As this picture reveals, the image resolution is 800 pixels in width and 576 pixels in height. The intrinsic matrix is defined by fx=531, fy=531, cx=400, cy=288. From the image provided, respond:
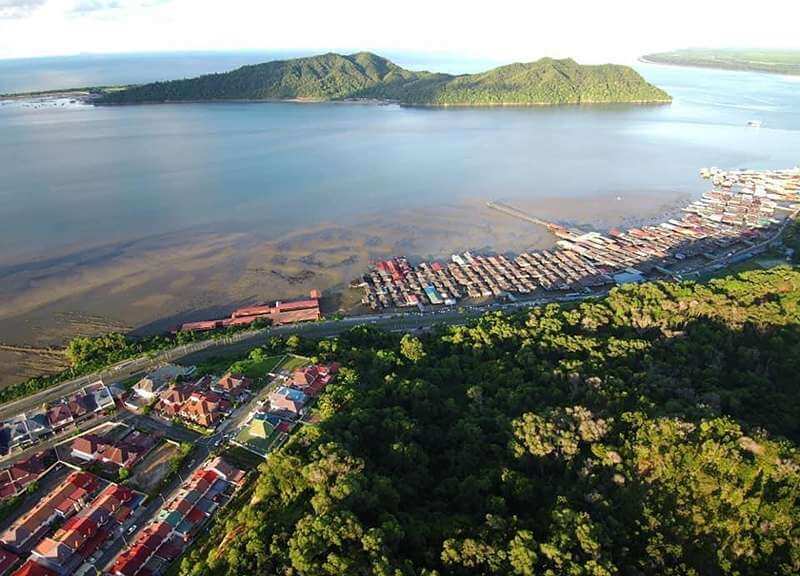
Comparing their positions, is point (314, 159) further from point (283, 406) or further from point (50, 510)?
point (50, 510)

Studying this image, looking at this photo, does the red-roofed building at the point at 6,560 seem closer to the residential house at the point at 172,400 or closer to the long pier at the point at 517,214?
the residential house at the point at 172,400

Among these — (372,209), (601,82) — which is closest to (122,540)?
(372,209)

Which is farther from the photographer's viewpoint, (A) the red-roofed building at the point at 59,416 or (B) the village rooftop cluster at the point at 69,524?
(A) the red-roofed building at the point at 59,416

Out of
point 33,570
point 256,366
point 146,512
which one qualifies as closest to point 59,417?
point 146,512

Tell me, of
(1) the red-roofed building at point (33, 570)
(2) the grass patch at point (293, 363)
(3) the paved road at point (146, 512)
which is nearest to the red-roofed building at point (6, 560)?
(1) the red-roofed building at point (33, 570)

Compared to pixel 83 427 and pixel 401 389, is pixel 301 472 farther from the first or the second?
pixel 83 427
